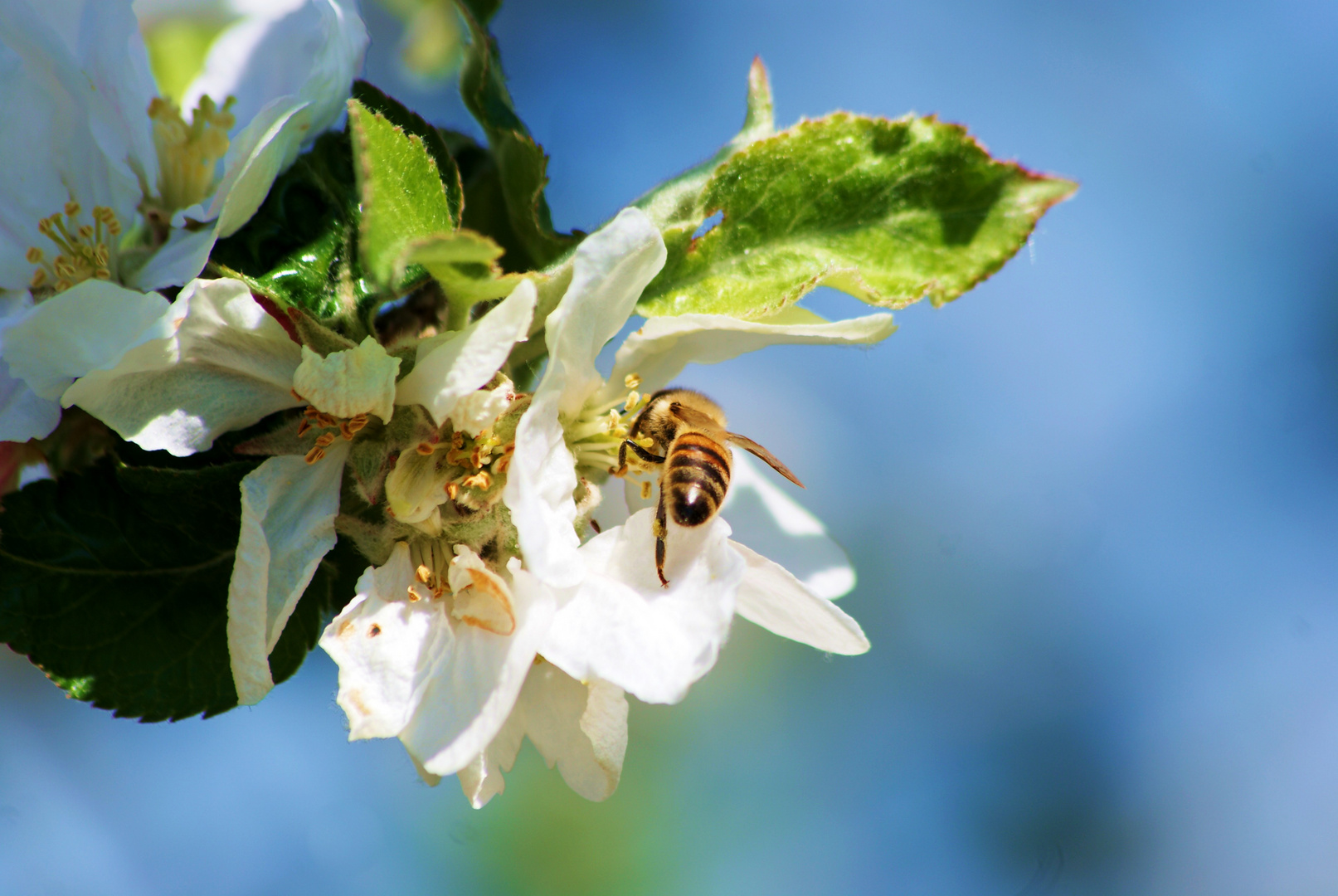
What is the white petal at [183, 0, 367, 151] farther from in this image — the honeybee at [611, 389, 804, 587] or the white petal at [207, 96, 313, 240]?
the honeybee at [611, 389, 804, 587]

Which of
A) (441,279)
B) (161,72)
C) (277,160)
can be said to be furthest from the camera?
(161,72)

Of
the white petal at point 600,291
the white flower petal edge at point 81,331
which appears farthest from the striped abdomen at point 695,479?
the white flower petal edge at point 81,331

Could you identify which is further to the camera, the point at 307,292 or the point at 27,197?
the point at 27,197

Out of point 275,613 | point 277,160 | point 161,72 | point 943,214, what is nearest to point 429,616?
point 275,613

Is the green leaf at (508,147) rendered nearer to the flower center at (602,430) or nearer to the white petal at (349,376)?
the flower center at (602,430)

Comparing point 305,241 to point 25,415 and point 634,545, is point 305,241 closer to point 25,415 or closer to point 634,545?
point 25,415

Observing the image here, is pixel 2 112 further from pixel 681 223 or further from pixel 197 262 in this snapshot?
pixel 681 223

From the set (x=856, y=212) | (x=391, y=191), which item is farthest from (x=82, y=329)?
(x=856, y=212)

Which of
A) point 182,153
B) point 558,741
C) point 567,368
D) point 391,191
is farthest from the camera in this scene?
point 182,153
